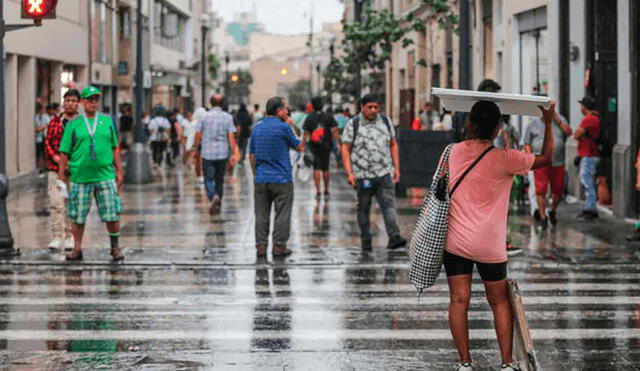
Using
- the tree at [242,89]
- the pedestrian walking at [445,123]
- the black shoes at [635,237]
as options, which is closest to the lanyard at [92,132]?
the black shoes at [635,237]

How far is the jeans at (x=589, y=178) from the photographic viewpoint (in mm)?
18656

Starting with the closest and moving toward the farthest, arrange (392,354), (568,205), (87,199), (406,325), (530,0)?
(392,354) → (406,325) → (87,199) → (568,205) → (530,0)

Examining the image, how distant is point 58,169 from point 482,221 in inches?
316

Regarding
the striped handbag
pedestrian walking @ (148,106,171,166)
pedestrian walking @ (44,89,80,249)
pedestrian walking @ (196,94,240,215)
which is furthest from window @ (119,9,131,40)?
the striped handbag

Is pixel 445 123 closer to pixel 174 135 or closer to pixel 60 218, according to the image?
pixel 60 218

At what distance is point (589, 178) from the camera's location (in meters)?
18.7

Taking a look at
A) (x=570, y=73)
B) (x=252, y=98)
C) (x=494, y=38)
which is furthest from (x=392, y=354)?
(x=252, y=98)

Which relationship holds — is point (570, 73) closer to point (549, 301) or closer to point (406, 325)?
point (549, 301)

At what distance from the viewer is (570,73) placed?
23.0m

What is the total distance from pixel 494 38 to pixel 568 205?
→ 1027cm

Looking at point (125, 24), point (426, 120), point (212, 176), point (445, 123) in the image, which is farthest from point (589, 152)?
point (125, 24)

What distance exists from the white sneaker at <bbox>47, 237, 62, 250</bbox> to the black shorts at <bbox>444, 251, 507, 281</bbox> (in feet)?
28.2

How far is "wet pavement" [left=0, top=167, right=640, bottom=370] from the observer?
8703 mm

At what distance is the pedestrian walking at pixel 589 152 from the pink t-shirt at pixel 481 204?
11.3 metres
